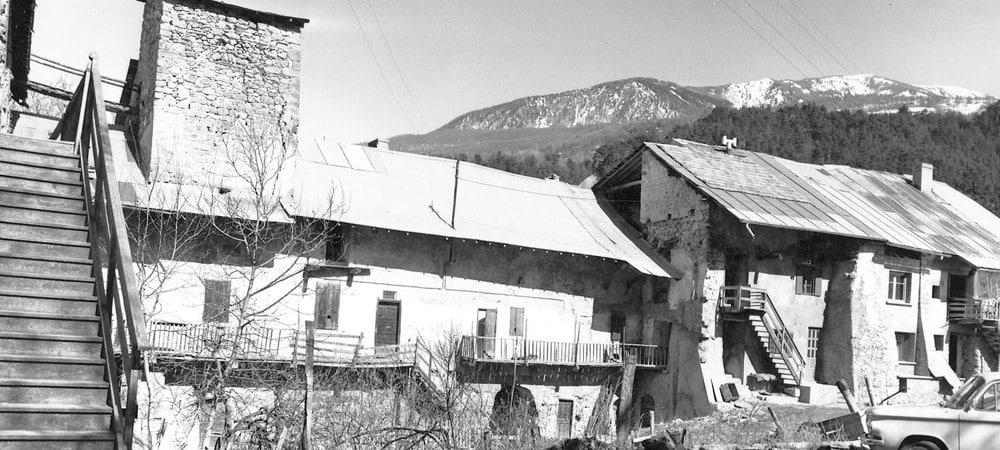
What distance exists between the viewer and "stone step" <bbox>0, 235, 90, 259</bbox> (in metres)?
9.44

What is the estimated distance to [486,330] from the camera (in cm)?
3075

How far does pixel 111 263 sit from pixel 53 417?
1511 mm

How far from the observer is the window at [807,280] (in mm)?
33938

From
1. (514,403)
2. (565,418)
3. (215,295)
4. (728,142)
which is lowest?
(565,418)

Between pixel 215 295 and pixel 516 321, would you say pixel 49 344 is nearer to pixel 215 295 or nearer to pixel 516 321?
pixel 215 295

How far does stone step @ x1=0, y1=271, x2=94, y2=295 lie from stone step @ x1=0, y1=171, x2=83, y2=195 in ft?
4.66

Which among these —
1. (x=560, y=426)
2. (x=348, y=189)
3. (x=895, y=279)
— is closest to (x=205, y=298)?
(x=348, y=189)

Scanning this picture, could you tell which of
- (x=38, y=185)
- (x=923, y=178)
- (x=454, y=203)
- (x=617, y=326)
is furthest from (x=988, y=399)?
(x=923, y=178)

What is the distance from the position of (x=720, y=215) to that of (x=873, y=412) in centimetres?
1797

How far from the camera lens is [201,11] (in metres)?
27.2

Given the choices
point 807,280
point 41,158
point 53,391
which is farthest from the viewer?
point 807,280

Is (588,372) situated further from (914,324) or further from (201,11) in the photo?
(201,11)

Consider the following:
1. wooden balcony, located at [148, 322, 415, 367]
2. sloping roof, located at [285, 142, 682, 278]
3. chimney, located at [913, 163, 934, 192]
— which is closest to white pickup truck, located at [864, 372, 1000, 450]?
wooden balcony, located at [148, 322, 415, 367]

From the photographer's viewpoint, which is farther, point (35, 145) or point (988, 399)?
point (988, 399)
